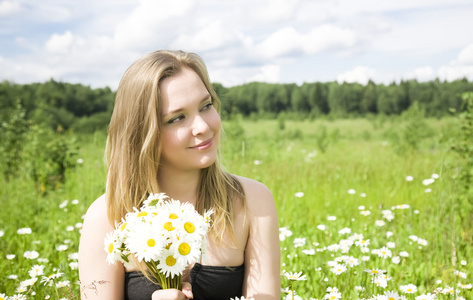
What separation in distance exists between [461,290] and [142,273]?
73.6 inches

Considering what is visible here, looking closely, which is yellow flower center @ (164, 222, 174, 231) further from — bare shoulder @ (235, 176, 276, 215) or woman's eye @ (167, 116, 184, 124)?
bare shoulder @ (235, 176, 276, 215)

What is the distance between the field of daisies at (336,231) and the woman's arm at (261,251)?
0.11 meters

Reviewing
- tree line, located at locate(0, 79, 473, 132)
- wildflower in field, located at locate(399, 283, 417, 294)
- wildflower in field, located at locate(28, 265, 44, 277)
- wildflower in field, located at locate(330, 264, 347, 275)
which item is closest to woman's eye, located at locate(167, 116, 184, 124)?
Answer: wildflower in field, located at locate(330, 264, 347, 275)

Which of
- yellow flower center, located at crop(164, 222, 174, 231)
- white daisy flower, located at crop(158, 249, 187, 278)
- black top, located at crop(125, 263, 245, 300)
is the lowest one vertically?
black top, located at crop(125, 263, 245, 300)

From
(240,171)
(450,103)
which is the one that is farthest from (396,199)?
(450,103)

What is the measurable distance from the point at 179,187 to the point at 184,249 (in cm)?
80

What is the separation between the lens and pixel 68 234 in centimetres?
385

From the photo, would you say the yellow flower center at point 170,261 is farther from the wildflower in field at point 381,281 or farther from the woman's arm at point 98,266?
the wildflower in field at point 381,281

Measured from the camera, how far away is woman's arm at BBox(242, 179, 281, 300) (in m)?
2.00

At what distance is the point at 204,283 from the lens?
195cm

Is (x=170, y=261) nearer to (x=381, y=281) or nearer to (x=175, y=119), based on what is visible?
(x=175, y=119)

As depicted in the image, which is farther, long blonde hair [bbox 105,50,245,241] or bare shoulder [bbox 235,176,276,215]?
bare shoulder [bbox 235,176,276,215]

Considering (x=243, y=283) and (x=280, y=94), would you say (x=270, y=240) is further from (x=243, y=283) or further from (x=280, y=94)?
(x=280, y=94)

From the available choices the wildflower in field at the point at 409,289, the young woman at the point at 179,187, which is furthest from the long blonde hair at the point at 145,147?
the wildflower in field at the point at 409,289
